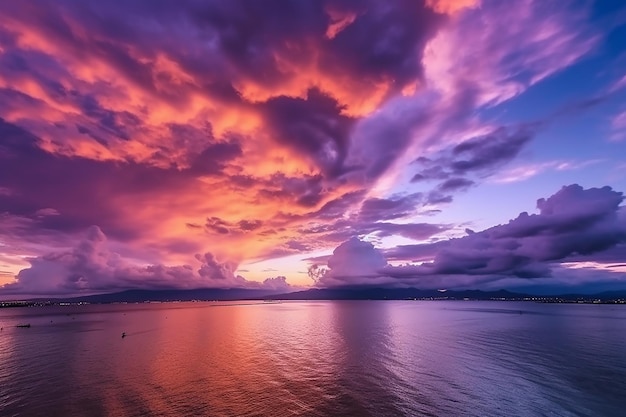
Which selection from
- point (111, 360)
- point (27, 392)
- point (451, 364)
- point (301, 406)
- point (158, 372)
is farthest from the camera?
point (111, 360)

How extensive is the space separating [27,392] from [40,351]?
169 ft

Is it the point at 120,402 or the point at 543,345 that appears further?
the point at 543,345

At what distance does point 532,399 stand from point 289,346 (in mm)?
67205

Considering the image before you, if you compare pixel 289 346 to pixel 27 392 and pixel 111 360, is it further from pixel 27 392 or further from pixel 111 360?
pixel 27 392

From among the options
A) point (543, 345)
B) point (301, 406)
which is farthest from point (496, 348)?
point (301, 406)

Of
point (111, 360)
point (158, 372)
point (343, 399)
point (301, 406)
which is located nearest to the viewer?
point (301, 406)

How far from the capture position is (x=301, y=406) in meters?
50.5

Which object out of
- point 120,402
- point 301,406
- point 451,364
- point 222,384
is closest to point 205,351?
point 222,384

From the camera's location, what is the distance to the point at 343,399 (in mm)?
53938

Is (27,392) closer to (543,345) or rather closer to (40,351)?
(40,351)

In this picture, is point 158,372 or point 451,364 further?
point 451,364

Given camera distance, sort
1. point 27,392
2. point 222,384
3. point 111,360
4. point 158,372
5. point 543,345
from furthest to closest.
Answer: point 543,345 < point 111,360 < point 158,372 < point 222,384 < point 27,392

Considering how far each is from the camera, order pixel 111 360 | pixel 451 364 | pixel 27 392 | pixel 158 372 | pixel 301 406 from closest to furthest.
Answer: pixel 301 406 < pixel 27 392 < pixel 158 372 < pixel 451 364 < pixel 111 360

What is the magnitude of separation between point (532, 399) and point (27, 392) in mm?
80443
